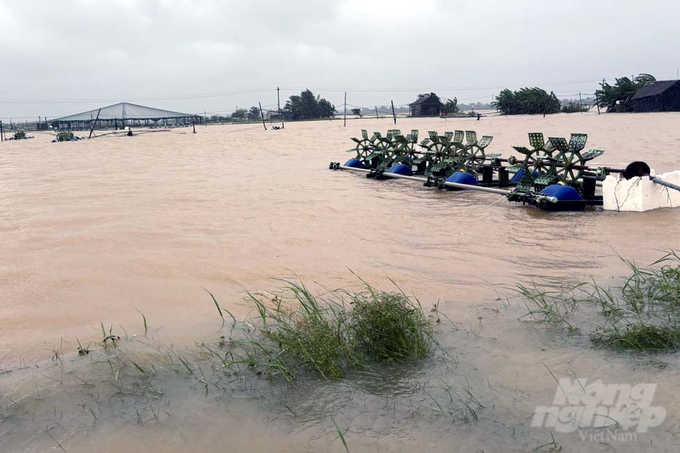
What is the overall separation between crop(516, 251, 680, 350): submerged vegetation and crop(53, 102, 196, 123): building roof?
55.6m

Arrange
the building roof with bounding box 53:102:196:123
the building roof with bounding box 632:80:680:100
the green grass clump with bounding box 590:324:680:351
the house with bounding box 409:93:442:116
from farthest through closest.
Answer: the house with bounding box 409:93:442:116 < the building roof with bounding box 53:102:196:123 < the building roof with bounding box 632:80:680:100 < the green grass clump with bounding box 590:324:680:351

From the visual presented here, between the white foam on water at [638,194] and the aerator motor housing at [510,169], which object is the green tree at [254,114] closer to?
the aerator motor housing at [510,169]

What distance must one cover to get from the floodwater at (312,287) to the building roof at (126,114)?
47005 millimetres

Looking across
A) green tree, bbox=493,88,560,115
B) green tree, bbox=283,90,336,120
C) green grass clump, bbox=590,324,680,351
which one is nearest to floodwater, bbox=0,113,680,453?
green grass clump, bbox=590,324,680,351

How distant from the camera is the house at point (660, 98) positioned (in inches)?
1366

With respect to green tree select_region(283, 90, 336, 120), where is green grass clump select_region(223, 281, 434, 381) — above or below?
below

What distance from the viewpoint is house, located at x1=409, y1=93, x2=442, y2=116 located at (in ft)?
204

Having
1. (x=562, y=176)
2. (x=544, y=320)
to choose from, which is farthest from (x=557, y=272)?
(x=562, y=176)

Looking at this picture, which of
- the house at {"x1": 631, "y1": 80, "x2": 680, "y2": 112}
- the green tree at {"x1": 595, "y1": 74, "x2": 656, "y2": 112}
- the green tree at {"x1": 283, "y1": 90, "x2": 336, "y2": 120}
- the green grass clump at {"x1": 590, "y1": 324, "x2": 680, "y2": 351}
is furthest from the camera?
the green tree at {"x1": 283, "y1": 90, "x2": 336, "y2": 120}

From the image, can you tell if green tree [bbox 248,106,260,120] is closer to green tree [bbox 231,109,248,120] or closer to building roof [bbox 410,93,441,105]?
green tree [bbox 231,109,248,120]

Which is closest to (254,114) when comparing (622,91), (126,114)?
(126,114)

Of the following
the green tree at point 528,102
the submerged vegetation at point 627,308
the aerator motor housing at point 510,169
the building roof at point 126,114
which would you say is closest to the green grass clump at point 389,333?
the submerged vegetation at point 627,308

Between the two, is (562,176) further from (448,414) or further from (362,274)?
(448,414)

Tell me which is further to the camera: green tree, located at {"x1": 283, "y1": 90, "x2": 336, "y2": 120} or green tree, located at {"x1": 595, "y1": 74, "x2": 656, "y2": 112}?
green tree, located at {"x1": 283, "y1": 90, "x2": 336, "y2": 120}
